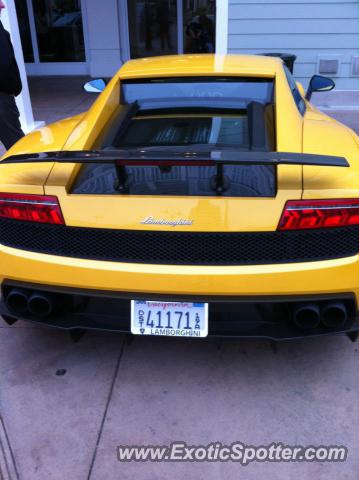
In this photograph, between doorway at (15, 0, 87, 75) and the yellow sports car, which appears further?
doorway at (15, 0, 87, 75)

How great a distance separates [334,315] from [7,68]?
3.94 metres

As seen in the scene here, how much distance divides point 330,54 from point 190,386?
668cm

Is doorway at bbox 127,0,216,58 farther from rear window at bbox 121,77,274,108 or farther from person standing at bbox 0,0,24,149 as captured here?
rear window at bbox 121,77,274,108

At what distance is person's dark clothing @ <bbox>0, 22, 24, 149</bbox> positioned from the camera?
4531 millimetres

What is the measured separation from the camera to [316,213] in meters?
2.05

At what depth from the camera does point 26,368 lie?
8.79ft

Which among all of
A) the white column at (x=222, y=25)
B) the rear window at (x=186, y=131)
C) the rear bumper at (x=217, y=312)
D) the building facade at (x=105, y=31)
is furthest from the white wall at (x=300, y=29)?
the rear bumper at (x=217, y=312)

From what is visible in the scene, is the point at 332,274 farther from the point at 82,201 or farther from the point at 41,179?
the point at 41,179

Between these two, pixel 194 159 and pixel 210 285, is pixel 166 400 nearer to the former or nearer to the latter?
pixel 210 285

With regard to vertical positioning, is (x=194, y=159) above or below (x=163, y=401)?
above

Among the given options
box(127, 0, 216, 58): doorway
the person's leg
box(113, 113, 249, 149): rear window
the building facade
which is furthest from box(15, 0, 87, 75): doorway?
box(113, 113, 249, 149): rear window

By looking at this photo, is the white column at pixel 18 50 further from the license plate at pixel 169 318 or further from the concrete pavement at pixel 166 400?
the license plate at pixel 169 318

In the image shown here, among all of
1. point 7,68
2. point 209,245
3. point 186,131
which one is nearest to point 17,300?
point 209,245

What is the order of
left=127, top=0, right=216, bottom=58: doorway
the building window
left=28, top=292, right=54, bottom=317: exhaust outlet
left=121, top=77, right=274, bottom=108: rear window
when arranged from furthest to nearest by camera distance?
the building window → left=127, top=0, right=216, bottom=58: doorway → left=121, top=77, right=274, bottom=108: rear window → left=28, top=292, right=54, bottom=317: exhaust outlet
